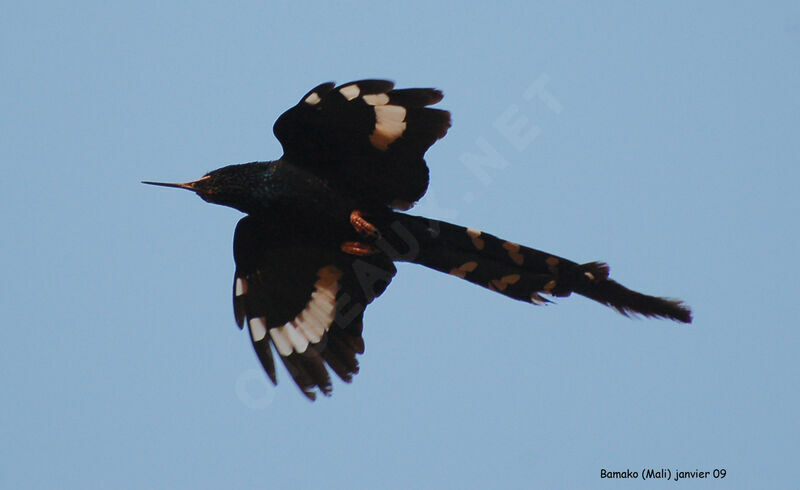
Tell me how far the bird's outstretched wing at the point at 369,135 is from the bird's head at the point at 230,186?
0.39 metres

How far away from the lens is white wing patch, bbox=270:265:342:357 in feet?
33.0

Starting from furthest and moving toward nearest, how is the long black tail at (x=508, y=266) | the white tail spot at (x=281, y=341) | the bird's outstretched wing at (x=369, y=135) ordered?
the white tail spot at (x=281, y=341)
the bird's outstretched wing at (x=369, y=135)
the long black tail at (x=508, y=266)

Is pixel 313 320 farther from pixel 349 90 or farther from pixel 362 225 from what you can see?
pixel 349 90

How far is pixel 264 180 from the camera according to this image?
9.55m

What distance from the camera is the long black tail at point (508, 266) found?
29.9ft

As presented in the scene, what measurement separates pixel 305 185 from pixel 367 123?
0.78m

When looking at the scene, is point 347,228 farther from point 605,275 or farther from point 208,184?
point 605,275

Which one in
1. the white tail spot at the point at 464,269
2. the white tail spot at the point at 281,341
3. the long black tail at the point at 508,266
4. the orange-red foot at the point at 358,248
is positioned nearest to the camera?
the long black tail at the point at 508,266

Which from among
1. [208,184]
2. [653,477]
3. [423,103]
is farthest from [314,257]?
[653,477]

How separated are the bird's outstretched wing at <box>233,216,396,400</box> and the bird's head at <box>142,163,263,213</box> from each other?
316 millimetres

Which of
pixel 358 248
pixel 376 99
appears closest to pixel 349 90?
pixel 376 99

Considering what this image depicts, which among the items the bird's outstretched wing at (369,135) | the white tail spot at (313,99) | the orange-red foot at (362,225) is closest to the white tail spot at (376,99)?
the bird's outstretched wing at (369,135)

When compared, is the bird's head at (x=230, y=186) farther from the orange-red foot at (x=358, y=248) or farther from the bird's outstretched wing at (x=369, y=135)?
the orange-red foot at (x=358, y=248)

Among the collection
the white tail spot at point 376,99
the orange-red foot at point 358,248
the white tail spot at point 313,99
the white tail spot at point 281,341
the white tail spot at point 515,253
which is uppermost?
the white tail spot at point 313,99
